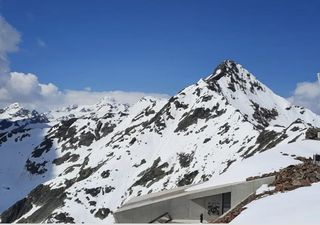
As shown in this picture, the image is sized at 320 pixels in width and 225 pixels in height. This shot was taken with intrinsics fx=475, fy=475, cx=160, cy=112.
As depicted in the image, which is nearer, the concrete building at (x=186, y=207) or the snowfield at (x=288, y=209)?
the snowfield at (x=288, y=209)

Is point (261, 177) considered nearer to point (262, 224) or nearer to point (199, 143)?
point (262, 224)

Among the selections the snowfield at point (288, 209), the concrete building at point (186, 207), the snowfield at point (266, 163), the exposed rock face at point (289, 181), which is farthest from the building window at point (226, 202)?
the snowfield at point (288, 209)

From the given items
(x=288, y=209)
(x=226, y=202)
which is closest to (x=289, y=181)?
(x=288, y=209)

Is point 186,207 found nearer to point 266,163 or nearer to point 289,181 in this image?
point 266,163

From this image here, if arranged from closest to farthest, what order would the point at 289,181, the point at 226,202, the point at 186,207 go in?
the point at 289,181 → the point at 226,202 → the point at 186,207

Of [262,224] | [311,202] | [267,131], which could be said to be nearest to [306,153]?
[311,202]

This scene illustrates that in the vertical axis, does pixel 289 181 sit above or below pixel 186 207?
above

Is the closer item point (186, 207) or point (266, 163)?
point (186, 207)

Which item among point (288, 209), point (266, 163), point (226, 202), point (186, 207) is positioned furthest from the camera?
point (266, 163)

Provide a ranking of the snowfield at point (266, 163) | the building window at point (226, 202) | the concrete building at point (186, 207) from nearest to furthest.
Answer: the building window at point (226, 202) < the concrete building at point (186, 207) < the snowfield at point (266, 163)

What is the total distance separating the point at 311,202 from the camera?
15.7 m

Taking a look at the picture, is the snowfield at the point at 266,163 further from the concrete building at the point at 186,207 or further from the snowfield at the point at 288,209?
the snowfield at the point at 288,209

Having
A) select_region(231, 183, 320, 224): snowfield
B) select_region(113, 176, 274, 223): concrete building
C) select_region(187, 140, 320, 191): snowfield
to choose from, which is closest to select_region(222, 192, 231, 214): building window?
select_region(113, 176, 274, 223): concrete building

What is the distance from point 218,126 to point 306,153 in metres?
128
